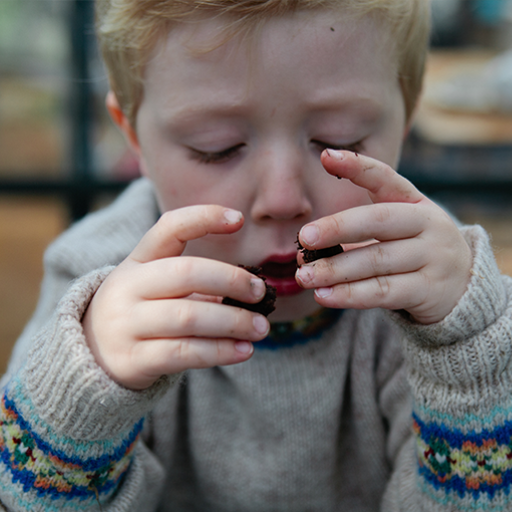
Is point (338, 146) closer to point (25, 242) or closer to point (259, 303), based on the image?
point (259, 303)

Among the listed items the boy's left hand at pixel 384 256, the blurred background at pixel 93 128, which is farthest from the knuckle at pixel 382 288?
the blurred background at pixel 93 128

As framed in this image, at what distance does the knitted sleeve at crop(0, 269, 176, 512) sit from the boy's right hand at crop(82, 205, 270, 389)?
0.03 meters

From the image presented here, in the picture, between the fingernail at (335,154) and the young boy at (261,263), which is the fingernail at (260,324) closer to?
the young boy at (261,263)

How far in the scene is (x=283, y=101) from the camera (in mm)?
719

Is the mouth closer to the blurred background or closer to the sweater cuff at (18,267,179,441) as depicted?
the sweater cuff at (18,267,179,441)

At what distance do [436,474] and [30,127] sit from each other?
2003 millimetres

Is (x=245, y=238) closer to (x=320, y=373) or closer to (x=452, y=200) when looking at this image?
(x=320, y=373)

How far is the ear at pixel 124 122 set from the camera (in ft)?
3.23

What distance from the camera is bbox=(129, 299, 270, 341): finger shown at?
0.61m

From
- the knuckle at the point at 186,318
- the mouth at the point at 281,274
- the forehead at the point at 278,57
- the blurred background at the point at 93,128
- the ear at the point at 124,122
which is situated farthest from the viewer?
the blurred background at the point at 93,128

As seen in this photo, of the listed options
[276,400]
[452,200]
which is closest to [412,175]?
[452,200]

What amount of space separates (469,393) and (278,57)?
1.60ft

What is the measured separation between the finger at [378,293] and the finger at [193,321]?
9 cm

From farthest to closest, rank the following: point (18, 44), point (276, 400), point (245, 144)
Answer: point (18, 44)
point (276, 400)
point (245, 144)
